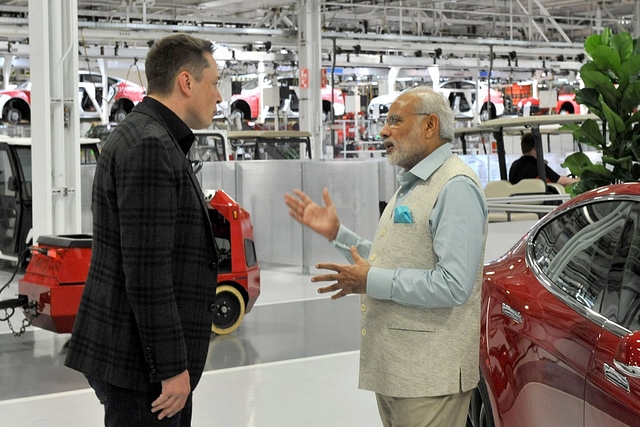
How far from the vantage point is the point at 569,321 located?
116 inches

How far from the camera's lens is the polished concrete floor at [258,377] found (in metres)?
5.52

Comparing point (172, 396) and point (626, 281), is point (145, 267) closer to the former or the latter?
point (172, 396)

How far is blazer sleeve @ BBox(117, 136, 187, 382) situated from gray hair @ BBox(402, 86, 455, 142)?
2.59 feet

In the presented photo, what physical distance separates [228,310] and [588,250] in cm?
530

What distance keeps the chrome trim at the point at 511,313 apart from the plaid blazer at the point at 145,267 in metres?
1.20

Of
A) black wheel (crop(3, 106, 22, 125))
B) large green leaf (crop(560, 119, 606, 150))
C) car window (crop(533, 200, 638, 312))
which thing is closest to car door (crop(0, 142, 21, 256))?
large green leaf (crop(560, 119, 606, 150))

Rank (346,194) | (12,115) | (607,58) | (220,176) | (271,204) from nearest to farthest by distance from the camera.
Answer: (607,58) → (346,194) → (271,204) → (220,176) → (12,115)

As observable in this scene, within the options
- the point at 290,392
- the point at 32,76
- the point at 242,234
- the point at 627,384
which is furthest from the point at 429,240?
the point at 32,76

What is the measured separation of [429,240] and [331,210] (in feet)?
1.16

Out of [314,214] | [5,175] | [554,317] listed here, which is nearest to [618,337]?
[554,317]

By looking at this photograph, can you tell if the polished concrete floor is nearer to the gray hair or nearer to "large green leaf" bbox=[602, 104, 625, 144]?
"large green leaf" bbox=[602, 104, 625, 144]

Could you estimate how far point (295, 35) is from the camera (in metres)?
19.4

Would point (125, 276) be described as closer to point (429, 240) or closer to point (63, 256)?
point (429, 240)

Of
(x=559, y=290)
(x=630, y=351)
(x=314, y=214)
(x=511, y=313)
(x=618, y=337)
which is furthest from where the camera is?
(x=511, y=313)
